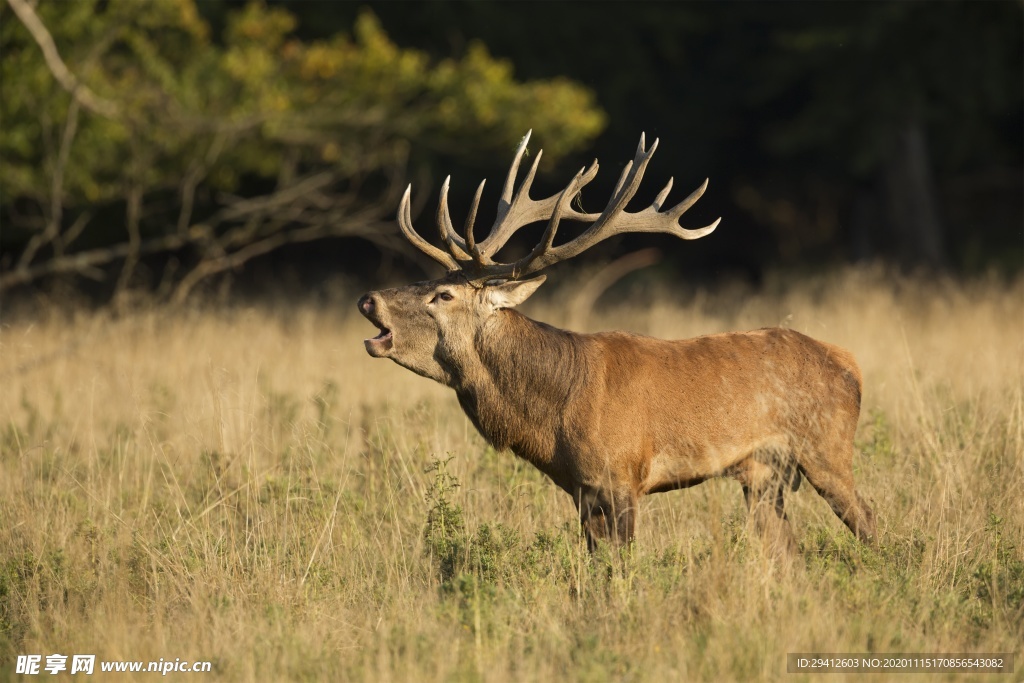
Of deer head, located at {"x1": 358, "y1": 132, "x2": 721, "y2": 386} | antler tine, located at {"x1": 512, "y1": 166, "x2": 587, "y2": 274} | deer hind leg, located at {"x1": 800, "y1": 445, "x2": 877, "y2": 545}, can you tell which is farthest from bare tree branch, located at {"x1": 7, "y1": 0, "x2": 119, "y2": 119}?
deer hind leg, located at {"x1": 800, "y1": 445, "x2": 877, "y2": 545}

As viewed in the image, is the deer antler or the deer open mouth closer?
the deer open mouth

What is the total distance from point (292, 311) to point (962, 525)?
10.1m

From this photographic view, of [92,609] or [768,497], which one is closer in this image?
[92,609]

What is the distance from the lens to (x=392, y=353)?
Result: 5906 millimetres

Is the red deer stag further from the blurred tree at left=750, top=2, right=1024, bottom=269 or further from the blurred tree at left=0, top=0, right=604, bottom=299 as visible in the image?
the blurred tree at left=750, top=2, right=1024, bottom=269

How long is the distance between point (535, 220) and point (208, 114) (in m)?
8.08

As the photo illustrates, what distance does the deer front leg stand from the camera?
18.2 feet

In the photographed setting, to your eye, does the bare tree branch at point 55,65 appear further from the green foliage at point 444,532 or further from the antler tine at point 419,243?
the green foliage at point 444,532

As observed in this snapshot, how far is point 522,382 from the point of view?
5.94 meters

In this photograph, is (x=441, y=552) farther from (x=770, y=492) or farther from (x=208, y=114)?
(x=208, y=114)

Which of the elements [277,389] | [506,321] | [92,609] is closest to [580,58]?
[277,389]

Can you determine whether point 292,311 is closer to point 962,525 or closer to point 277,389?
point 277,389

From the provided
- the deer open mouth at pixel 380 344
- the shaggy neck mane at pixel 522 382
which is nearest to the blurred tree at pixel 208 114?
the deer open mouth at pixel 380 344

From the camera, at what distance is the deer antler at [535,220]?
5.96 m
